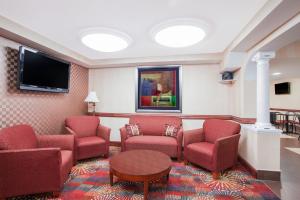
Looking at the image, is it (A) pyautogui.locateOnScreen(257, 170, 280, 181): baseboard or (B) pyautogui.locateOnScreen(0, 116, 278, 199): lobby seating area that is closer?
(B) pyautogui.locateOnScreen(0, 116, 278, 199): lobby seating area

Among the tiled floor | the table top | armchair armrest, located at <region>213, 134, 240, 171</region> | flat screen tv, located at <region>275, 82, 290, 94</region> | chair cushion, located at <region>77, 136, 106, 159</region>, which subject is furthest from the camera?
flat screen tv, located at <region>275, 82, 290, 94</region>

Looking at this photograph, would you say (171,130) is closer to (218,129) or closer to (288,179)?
(218,129)

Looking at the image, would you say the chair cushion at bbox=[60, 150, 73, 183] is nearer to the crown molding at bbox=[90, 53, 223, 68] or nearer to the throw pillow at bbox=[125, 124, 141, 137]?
the throw pillow at bbox=[125, 124, 141, 137]

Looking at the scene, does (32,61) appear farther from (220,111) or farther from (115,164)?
(220,111)

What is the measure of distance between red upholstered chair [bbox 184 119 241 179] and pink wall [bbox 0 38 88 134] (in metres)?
2.83

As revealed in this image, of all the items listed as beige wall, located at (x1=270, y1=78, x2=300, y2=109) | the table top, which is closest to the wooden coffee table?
the table top

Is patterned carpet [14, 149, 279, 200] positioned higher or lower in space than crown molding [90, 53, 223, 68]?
lower

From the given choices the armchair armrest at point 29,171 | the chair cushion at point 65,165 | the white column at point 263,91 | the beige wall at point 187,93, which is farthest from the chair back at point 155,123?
the armchair armrest at point 29,171

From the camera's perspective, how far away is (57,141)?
283cm

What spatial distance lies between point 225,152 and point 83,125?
9.82ft

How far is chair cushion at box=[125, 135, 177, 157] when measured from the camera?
11.1 ft

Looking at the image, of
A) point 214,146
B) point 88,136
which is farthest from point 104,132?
point 214,146

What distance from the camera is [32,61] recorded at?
2.82 meters

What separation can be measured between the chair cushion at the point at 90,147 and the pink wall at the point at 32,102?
31.0 inches
